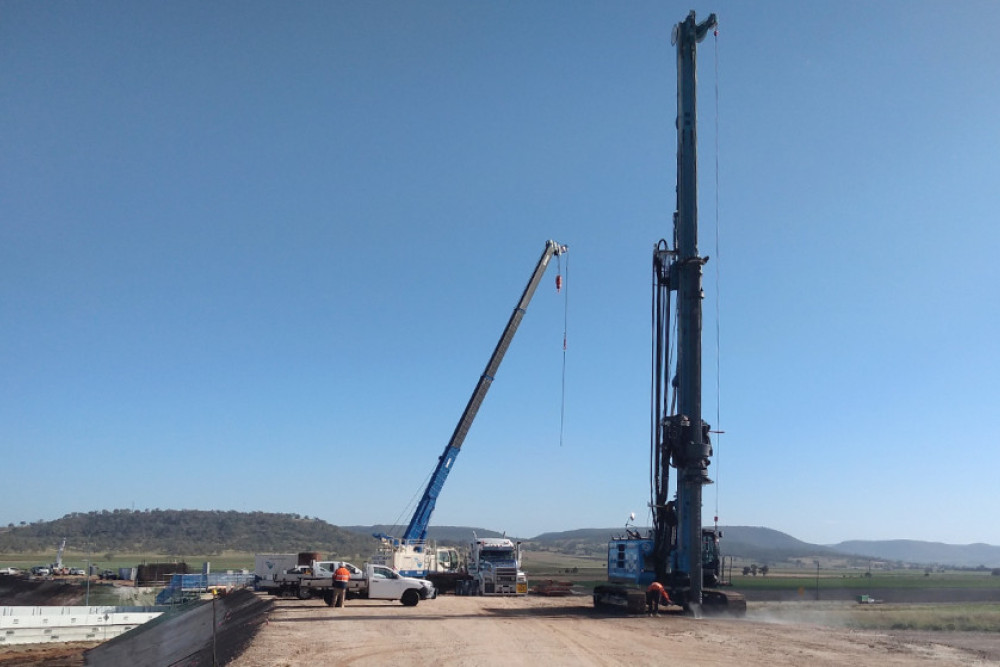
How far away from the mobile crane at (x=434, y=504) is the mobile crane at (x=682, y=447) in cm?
1142

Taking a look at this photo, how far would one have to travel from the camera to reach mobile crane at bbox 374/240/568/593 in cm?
4447

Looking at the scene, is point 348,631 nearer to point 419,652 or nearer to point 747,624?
point 419,652

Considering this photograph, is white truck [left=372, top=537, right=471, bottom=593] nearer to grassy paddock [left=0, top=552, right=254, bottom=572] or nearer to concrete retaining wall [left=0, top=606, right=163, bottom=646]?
concrete retaining wall [left=0, top=606, right=163, bottom=646]

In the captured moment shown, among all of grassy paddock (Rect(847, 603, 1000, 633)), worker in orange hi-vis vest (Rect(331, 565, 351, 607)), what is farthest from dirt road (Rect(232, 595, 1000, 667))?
grassy paddock (Rect(847, 603, 1000, 633))

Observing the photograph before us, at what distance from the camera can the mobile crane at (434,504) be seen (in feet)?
146

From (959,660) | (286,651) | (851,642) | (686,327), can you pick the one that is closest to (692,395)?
(686,327)

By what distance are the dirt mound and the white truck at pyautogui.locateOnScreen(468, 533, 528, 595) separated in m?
30.6

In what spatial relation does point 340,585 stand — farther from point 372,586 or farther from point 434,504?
point 434,504

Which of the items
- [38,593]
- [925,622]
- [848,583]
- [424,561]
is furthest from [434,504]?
[848,583]

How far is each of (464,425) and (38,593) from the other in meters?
36.0

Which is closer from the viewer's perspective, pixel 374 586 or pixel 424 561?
pixel 374 586

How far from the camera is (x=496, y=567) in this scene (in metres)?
40.5

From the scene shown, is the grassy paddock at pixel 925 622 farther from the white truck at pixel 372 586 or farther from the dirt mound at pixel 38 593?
the dirt mound at pixel 38 593

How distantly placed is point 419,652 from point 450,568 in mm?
28676
